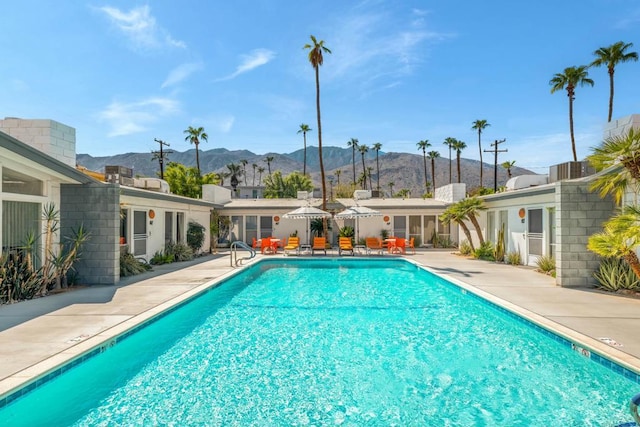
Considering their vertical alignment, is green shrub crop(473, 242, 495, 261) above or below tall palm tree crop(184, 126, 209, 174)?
below

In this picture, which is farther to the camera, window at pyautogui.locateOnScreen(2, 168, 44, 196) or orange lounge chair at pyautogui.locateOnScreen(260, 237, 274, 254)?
orange lounge chair at pyautogui.locateOnScreen(260, 237, 274, 254)

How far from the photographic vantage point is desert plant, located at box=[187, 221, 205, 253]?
18.1 metres

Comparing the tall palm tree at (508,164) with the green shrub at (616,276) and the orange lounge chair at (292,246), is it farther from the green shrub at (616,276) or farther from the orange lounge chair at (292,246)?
the green shrub at (616,276)

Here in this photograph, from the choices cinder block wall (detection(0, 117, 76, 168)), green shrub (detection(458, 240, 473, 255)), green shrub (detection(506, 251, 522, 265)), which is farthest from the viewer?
green shrub (detection(458, 240, 473, 255))

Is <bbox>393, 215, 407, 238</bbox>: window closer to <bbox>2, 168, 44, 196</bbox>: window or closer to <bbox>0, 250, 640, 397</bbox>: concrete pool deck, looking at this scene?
<bbox>0, 250, 640, 397</bbox>: concrete pool deck

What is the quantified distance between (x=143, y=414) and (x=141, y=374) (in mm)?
1076

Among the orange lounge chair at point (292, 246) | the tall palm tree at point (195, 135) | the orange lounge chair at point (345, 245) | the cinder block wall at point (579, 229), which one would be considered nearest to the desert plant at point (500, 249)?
the cinder block wall at point (579, 229)

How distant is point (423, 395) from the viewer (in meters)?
4.55

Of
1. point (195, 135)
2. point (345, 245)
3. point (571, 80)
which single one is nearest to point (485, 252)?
point (345, 245)

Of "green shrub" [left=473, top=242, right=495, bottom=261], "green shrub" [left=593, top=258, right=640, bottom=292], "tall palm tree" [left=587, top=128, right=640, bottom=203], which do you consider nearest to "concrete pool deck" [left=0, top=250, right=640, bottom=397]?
"green shrub" [left=593, top=258, right=640, bottom=292]

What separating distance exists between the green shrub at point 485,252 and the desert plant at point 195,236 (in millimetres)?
14041

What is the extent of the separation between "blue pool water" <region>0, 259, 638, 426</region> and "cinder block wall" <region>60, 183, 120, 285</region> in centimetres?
369

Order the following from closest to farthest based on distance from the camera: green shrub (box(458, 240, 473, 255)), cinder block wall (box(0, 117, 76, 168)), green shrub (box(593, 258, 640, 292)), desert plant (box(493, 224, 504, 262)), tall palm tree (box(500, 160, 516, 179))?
green shrub (box(593, 258, 640, 292)), cinder block wall (box(0, 117, 76, 168)), desert plant (box(493, 224, 504, 262)), green shrub (box(458, 240, 473, 255)), tall palm tree (box(500, 160, 516, 179))

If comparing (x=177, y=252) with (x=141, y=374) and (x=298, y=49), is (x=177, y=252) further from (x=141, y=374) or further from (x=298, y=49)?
(x=298, y=49)
